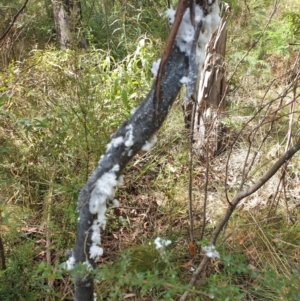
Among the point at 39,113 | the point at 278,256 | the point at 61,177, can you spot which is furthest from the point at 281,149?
the point at 39,113

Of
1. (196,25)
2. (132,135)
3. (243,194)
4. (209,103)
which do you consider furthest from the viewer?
(209,103)

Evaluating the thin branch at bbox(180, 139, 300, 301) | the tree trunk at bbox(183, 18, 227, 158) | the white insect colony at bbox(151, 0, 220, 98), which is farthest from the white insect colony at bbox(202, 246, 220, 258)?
the tree trunk at bbox(183, 18, 227, 158)

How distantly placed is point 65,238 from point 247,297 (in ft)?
2.87

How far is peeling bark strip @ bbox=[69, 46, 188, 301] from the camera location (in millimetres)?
823

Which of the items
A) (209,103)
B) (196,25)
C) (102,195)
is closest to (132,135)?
(102,195)

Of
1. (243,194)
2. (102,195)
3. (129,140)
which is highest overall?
(129,140)

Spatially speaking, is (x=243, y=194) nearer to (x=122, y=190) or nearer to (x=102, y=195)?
(x=102, y=195)

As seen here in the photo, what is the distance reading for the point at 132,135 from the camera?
883 mm

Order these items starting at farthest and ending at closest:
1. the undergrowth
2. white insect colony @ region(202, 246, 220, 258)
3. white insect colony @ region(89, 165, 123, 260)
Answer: the undergrowth
white insect colony @ region(202, 246, 220, 258)
white insect colony @ region(89, 165, 123, 260)

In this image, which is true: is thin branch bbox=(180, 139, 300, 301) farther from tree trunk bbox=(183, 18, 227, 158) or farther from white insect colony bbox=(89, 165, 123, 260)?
tree trunk bbox=(183, 18, 227, 158)

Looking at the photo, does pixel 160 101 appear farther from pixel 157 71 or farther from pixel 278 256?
pixel 278 256

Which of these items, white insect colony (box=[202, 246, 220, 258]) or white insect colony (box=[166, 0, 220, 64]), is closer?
white insect colony (box=[166, 0, 220, 64])

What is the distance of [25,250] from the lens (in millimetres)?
1523

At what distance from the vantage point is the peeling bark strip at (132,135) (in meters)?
0.82
